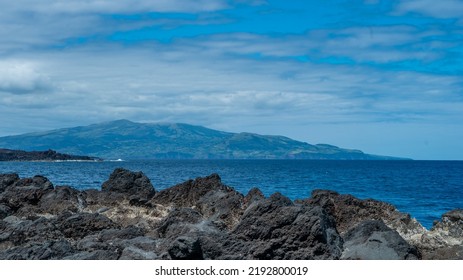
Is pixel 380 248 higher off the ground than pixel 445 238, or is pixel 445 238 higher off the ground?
pixel 380 248

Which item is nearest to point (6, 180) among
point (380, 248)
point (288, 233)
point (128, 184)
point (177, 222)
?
point (128, 184)

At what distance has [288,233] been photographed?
12859 mm

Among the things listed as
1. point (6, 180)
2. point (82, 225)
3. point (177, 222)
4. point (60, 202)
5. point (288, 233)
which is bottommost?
point (60, 202)

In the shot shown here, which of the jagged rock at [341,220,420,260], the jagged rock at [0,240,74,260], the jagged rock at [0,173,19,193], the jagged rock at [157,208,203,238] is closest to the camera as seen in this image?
the jagged rock at [0,240,74,260]

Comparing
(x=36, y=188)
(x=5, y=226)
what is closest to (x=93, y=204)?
(x=36, y=188)

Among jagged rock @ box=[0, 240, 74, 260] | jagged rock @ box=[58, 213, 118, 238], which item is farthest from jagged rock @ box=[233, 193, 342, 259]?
jagged rock @ box=[58, 213, 118, 238]

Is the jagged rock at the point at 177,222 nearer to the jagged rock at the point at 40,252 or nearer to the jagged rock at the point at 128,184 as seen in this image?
the jagged rock at the point at 40,252

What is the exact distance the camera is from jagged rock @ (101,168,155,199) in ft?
112

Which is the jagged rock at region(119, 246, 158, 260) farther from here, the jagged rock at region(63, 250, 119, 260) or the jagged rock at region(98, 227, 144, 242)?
the jagged rock at region(98, 227, 144, 242)

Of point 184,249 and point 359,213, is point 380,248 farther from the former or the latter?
point 359,213

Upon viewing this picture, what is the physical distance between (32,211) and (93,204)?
4282 mm

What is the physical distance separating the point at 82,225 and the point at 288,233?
7777 mm

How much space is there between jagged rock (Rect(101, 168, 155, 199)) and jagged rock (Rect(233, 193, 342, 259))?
67.5 ft

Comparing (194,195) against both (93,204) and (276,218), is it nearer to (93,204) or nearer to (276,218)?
(93,204)
